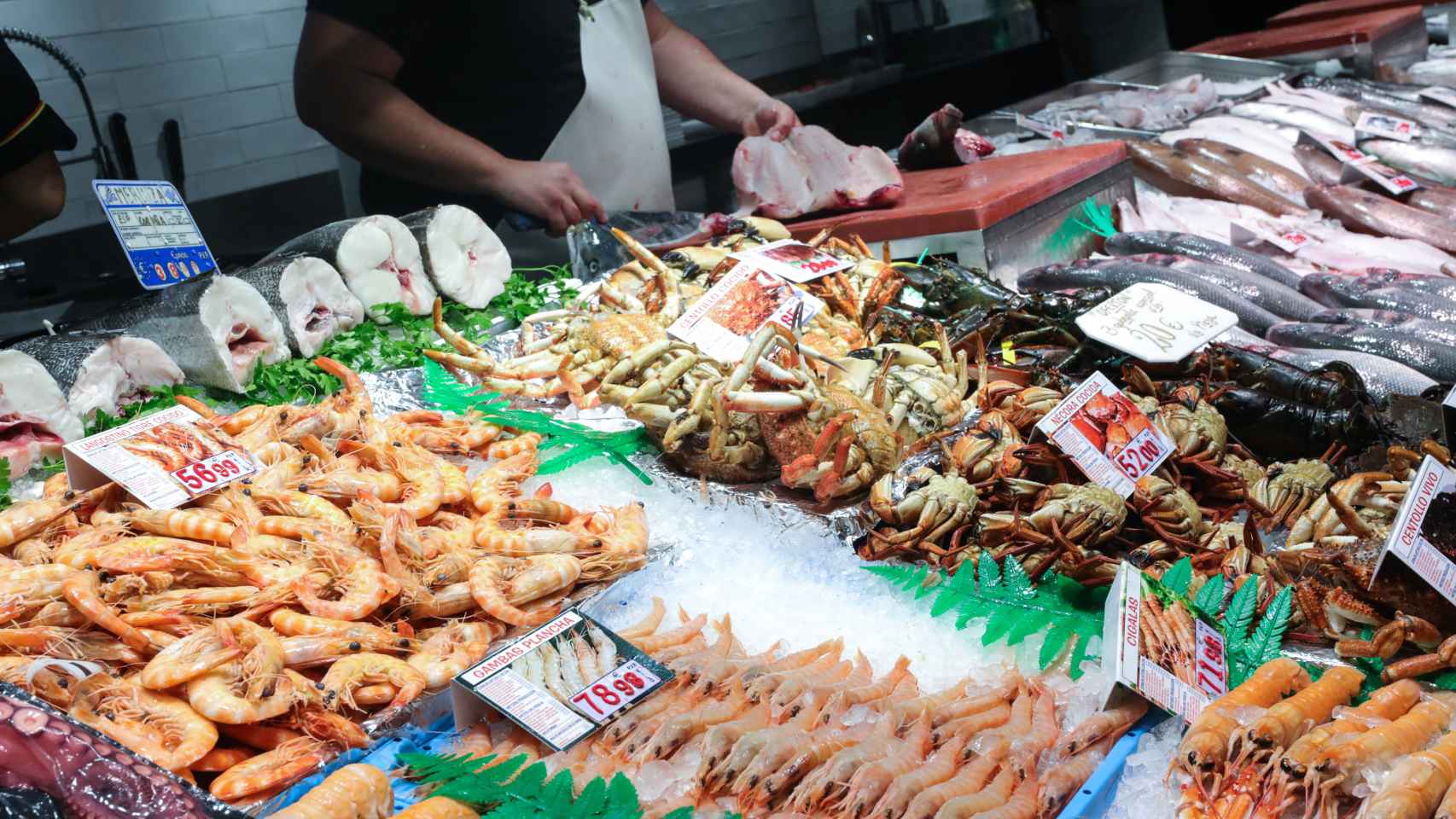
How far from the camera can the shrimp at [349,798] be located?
5.63 feet

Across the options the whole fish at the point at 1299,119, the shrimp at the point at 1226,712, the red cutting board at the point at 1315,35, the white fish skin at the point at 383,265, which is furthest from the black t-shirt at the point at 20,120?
the red cutting board at the point at 1315,35

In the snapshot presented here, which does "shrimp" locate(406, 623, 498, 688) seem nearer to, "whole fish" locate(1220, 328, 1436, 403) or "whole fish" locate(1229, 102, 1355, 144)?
"whole fish" locate(1220, 328, 1436, 403)

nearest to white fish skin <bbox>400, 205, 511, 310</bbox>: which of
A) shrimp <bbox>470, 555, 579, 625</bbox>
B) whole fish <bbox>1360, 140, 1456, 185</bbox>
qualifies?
shrimp <bbox>470, 555, 579, 625</bbox>

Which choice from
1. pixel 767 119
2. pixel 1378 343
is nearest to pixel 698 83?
pixel 767 119

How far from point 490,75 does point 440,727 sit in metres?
3.40

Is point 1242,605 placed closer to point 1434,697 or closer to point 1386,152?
point 1434,697

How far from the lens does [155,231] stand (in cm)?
372

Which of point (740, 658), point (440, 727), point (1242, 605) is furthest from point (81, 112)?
point (1242, 605)

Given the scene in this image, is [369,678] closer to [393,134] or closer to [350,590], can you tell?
[350,590]

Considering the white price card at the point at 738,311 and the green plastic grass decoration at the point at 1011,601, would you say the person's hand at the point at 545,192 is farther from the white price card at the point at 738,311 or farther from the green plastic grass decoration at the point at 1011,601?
the green plastic grass decoration at the point at 1011,601

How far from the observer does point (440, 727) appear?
215 cm

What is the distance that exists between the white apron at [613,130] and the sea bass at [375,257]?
827mm

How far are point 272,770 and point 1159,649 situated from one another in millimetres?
1529

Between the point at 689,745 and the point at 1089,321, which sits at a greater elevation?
the point at 1089,321
